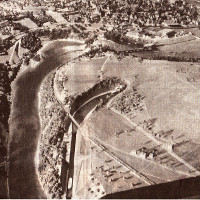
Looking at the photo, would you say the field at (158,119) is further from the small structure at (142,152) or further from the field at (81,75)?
the field at (81,75)

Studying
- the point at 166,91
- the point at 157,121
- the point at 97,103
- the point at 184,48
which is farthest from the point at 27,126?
the point at 184,48

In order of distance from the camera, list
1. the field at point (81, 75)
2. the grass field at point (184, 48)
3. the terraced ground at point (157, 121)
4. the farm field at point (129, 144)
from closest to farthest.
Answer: the farm field at point (129, 144), the terraced ground at point (157, 121), the field at point (81, 75), the grass field at point (184, 48)

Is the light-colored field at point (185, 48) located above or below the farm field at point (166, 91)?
above

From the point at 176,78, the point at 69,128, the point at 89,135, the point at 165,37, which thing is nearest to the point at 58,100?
the point at 69,128

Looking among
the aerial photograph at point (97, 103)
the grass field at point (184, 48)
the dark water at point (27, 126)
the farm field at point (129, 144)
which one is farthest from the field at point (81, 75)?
the grass field at point (184, 48)

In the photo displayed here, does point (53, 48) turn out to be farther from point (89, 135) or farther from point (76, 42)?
point (89, 135)

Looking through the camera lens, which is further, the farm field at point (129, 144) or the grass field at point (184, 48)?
the grass field at point (184, 48)
